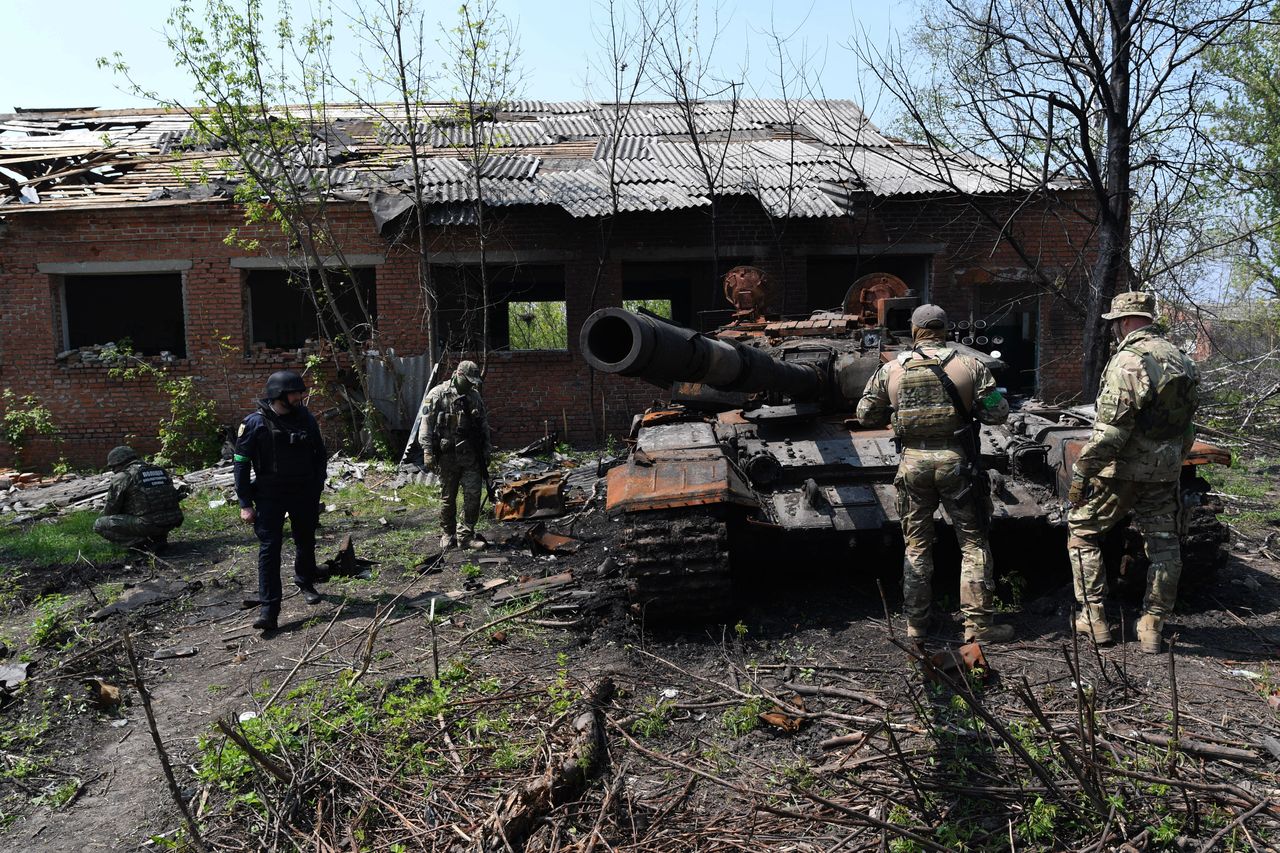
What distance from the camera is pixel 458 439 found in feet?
27.6

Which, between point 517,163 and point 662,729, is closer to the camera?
point 662,729

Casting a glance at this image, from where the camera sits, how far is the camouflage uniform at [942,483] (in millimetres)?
5246

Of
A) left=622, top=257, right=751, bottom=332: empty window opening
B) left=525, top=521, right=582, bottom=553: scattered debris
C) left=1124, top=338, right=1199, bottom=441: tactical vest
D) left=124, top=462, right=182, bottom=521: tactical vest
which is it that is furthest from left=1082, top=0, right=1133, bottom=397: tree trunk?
left=124, top=462, right=182, bottom=521: tactical vest

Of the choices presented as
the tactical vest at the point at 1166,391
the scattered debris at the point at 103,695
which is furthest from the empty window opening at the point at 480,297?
the tactical vest at the point at 1166,391

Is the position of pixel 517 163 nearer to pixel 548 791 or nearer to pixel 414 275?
pixel 414 275

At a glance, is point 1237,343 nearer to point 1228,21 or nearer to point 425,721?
point 1228,21

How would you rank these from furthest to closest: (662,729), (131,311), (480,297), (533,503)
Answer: (131,311) → (480,297) → (533,503) → (662,729)

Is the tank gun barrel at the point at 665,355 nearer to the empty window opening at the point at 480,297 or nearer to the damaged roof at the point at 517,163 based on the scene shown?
the damaged roof at the point at 517,163

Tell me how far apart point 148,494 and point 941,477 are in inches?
275

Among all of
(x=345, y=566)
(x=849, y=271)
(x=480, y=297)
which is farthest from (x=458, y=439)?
(x=849, y=271)

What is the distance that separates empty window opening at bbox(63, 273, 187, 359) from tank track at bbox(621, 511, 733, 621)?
51.3ft

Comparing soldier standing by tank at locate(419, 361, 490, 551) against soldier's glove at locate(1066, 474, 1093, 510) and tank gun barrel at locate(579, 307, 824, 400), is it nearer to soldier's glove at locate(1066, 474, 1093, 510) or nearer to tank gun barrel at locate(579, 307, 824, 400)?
tank gun barrel at locate(579, 307, 824, 400)

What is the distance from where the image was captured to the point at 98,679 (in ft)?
17.5

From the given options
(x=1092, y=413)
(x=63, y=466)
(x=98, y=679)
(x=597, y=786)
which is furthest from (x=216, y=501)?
(x=1092, y=413)
